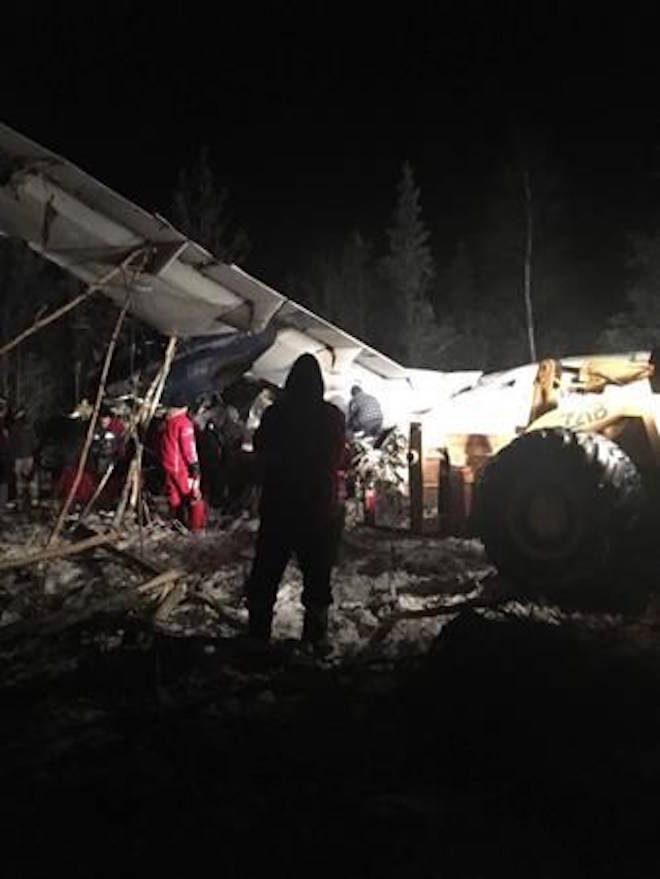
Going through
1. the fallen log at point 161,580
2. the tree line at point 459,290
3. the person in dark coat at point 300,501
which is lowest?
the fallen log at point 161,580

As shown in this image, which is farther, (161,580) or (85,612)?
(161,580)

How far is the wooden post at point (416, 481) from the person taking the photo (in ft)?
31.0

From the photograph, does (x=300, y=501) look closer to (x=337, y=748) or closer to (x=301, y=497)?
(x=301, y=497)

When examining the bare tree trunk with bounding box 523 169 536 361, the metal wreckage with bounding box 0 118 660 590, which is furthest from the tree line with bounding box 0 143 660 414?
the metal wreckage with bounding box 0 118 660 590

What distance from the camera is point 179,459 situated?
11.6 metres

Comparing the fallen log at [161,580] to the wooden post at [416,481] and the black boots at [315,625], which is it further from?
the wooden post at [416,481]

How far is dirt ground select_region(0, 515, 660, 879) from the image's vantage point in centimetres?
314

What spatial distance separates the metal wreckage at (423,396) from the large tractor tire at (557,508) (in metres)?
0.01

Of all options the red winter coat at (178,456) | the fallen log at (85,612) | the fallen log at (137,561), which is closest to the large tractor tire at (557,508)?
the fallen log at (85,612)

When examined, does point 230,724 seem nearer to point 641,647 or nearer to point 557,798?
point 557,798

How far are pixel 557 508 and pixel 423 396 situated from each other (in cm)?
656

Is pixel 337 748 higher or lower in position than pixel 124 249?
lower

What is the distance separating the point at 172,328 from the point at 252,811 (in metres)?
7.69

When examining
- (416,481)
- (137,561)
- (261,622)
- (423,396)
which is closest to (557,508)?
(261,622)
